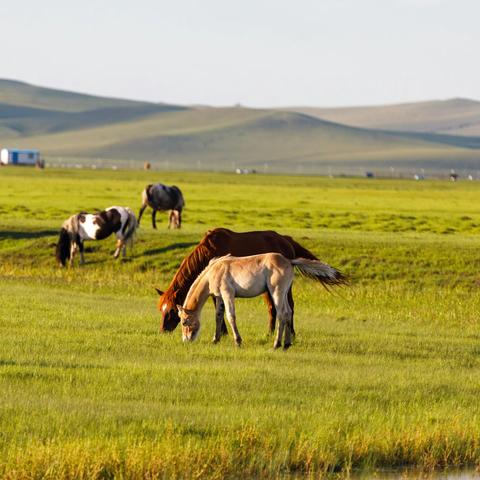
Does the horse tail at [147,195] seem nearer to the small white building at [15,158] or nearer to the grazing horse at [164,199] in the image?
the grazing horse at [164,199]

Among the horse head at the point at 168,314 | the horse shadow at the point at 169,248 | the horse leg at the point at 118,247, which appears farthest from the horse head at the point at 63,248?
the horse head at the point at 168,314

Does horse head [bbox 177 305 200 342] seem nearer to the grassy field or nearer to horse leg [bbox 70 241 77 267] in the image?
the grassy field

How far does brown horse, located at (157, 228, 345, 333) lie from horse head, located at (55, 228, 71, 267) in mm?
17468

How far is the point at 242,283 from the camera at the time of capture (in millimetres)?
20172

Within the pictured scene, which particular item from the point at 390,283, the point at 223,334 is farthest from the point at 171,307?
the point at 390,283

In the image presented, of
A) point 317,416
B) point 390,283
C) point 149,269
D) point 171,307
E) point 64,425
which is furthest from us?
point 149,269

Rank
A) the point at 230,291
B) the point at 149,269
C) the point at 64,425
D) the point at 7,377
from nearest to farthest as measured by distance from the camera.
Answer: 1. the point at 64,425
2. the point at 7,377
3. the point at 230,291
4. the point at 149,269

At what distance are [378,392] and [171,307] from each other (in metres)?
5.61

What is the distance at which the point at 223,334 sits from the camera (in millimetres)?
22484

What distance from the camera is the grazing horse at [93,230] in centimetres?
4022

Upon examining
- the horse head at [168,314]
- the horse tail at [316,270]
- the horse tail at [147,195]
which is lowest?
the horse head at [168,314]

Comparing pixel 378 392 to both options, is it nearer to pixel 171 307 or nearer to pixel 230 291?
pixel 230 291

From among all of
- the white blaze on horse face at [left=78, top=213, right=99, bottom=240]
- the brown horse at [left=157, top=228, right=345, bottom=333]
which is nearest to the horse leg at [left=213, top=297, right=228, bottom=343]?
the brown horse at [left=157, top=228, right=345, bottom=333]

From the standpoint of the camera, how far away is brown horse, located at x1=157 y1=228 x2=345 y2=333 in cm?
2206
